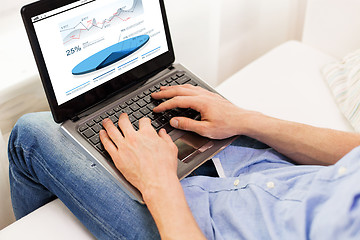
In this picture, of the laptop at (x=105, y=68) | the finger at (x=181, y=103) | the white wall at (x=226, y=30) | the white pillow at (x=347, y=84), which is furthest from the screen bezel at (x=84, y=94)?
the white pillow at (x=347, y=84)

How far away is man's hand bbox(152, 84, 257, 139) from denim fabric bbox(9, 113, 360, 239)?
6 cm

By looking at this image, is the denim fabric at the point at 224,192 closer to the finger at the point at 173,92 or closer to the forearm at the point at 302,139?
the forearm at the point at 302,139

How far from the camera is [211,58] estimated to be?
1.50m

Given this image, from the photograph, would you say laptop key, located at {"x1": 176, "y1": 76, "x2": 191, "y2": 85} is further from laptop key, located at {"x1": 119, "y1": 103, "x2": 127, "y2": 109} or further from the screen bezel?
laptop key, located at {"x1": 119, "y1": 103, "x2": 127, "y2": 109}

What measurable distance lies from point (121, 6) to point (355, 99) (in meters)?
0.67

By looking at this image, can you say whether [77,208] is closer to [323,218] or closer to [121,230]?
[121,230]

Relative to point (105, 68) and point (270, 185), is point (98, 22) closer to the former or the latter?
point (105, 68)

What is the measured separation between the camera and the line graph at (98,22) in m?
0.82

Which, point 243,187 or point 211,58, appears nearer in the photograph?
point 243,187

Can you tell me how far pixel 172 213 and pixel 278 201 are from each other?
196 millimetres

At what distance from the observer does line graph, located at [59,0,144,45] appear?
0.82 meters

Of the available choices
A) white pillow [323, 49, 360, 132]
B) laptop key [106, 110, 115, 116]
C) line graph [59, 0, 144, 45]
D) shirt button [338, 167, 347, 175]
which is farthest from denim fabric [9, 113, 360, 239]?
white pillow [323, 49, 360, 132]

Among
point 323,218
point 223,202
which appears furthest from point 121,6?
point 323,218

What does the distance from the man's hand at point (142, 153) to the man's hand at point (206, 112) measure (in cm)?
7
